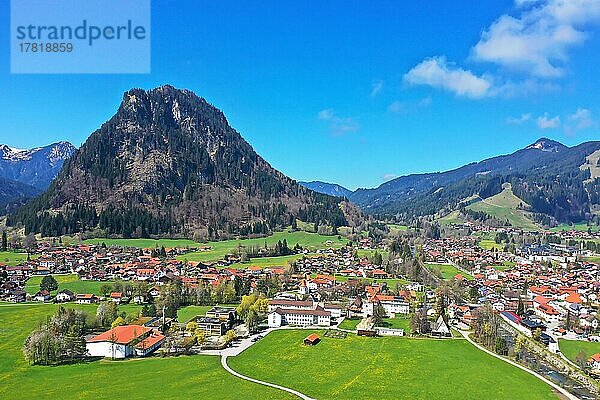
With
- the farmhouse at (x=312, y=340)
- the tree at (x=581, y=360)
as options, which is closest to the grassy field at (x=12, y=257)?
the farmhouse at (x=312, y=340)

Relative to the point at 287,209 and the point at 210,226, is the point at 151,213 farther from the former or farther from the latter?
the point at 287,209

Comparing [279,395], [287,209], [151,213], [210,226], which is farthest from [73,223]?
[279,395]

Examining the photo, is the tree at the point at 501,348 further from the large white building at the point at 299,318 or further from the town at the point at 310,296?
the large white building at the point at 299,318

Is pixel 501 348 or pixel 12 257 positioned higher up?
pixel 12 257

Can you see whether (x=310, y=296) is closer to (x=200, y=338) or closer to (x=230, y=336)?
(x=230, y=336)

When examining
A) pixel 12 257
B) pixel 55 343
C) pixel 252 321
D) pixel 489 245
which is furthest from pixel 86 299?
pixel 489 245

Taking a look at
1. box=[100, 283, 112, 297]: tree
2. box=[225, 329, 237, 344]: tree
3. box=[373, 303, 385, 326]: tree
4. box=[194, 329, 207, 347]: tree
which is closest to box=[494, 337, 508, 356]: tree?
box=[373, 303, 385, 326]: tree
